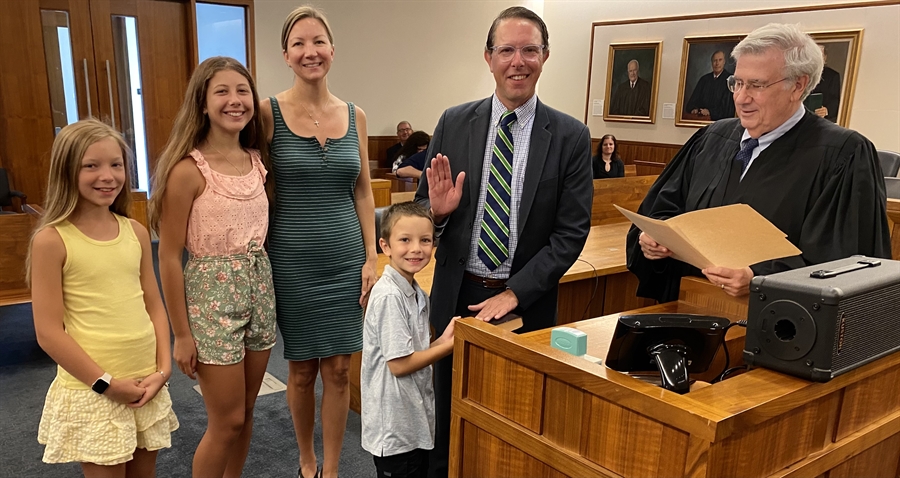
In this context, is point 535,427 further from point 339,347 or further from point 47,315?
point 47,315

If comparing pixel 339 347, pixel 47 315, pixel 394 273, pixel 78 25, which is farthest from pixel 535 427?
pixel 78 25

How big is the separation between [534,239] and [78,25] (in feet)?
Answer: 19.3

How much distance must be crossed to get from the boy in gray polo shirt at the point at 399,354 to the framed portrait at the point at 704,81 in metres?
7.12

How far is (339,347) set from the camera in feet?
7.43

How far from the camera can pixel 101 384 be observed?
171cm

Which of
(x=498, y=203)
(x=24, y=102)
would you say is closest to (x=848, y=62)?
(x=498, y=203)

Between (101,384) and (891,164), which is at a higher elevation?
(891,164)

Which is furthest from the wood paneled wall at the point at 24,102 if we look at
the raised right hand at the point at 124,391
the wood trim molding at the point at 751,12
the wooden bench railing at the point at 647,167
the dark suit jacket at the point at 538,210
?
the wood trim molding at the point at 751,12

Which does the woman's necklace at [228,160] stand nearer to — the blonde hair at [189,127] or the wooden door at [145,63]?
the blonde hair at [189,127]

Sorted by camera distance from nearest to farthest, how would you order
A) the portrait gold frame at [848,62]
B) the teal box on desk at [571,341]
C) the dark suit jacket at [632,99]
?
the teal box on desk at [571,341]
the portrait gold frame at [848,62]
the dark suit jacket at [632,99]

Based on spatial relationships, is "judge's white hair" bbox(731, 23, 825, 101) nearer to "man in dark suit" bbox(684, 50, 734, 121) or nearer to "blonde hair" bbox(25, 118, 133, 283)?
"blonde hair" bbox(25, 118, 133, 283)

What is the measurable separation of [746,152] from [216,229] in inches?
61.6

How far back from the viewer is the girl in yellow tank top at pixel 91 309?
167cm

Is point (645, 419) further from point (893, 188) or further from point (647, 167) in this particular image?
point (647, 167)
